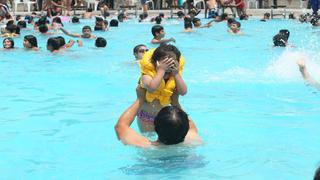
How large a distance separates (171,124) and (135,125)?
7.01 feet

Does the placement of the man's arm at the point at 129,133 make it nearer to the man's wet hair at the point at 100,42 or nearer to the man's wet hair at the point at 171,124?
the man's wet hair at the point at 171,124

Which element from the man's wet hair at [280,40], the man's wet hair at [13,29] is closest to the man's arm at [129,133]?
the man's wet hair at [280,40]

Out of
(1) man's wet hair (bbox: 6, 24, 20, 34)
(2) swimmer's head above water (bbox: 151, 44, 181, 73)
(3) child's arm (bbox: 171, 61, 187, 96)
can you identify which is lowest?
(1) man's wet hair (bbox: 6, 24, 20, 34)

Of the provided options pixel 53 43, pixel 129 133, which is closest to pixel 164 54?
pixel 129 133

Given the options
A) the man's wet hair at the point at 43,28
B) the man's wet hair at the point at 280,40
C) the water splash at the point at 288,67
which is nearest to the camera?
the water splash at the point at 288,67

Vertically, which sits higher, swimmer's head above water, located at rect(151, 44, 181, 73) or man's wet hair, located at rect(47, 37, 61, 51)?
swimmer's head above water, located at rect(151, 44, 181, 73)

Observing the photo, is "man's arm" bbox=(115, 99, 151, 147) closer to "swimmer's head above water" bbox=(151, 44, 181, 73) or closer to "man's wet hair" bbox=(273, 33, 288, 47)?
"swimmer's head above water" bbox=(151, 44, 181, 73)

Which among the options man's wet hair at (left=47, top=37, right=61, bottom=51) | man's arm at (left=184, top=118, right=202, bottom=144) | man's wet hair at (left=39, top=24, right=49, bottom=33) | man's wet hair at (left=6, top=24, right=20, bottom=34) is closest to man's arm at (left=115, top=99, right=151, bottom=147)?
man's arm at (left=184, top=118, right=202, bottom=144)

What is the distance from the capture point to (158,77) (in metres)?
4.21

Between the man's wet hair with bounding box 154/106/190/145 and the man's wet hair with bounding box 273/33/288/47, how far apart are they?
9423 mm

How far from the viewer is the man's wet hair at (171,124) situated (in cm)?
392

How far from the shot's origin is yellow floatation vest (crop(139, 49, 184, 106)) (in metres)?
4.34

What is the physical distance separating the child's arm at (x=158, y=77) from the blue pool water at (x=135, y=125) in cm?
49

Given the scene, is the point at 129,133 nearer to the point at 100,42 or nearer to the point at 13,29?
the point at 100,42
